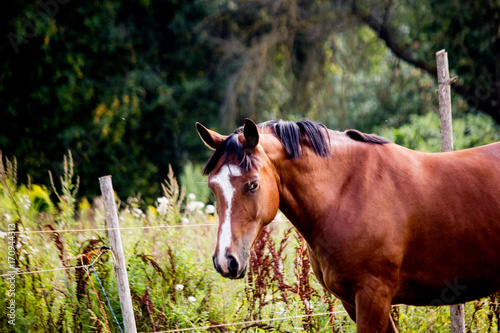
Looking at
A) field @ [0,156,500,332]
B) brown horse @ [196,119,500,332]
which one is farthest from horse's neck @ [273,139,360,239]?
field @ [0,156,500,332]

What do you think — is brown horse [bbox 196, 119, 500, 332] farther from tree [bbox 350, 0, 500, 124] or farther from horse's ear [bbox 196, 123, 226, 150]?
tree [bbox 350, 0, 500, 124]

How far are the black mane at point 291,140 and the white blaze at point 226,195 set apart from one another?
75 millimetres

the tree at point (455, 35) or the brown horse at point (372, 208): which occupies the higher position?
the tree at point (455, 35)

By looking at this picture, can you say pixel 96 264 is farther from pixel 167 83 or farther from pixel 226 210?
pixel 167 83

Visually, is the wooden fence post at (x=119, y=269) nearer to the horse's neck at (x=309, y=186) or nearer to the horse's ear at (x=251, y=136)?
the horse's ear at (x=251, y=136)

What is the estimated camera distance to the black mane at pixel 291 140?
100 inches

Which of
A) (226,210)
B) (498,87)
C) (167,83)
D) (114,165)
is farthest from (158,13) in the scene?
(226,210)

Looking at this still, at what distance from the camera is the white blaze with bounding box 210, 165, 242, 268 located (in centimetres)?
236

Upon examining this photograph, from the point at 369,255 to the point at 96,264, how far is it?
8.04 ft

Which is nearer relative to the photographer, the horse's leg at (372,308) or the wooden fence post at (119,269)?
the horse's leg at (372,308)

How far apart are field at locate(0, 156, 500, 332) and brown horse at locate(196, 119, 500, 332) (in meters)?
0.94

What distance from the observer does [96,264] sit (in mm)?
3760

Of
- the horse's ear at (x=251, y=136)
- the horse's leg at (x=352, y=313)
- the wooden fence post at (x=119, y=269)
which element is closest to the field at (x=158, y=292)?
the wooden fence post at (x=119, y=269)

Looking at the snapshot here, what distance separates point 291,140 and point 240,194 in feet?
1.83
